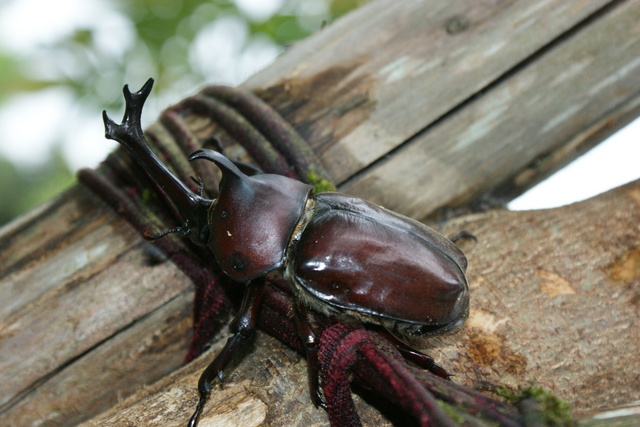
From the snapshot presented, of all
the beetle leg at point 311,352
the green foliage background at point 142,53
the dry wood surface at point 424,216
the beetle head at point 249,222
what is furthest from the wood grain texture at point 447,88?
the green foliage background at point 142,53

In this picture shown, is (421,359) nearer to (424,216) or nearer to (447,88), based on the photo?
(424,216)

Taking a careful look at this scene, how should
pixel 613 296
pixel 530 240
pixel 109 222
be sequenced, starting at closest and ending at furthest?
pixel 613 296 < pixel 530 240 < pixel 109 222

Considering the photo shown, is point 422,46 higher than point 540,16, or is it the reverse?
point 422,46

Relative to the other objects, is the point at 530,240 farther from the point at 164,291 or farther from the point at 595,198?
the point at 164,291

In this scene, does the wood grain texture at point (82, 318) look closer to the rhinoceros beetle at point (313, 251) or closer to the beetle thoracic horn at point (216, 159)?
the rhinoceros beetle at point (313, 251)

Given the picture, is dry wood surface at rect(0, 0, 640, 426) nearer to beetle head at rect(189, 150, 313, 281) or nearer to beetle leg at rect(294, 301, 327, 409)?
beetle leg at rect(294, 301, 327, 409)

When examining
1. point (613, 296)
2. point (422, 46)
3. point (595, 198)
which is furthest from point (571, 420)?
point (422, 46)

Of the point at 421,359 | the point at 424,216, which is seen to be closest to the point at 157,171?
the point at 421,359
